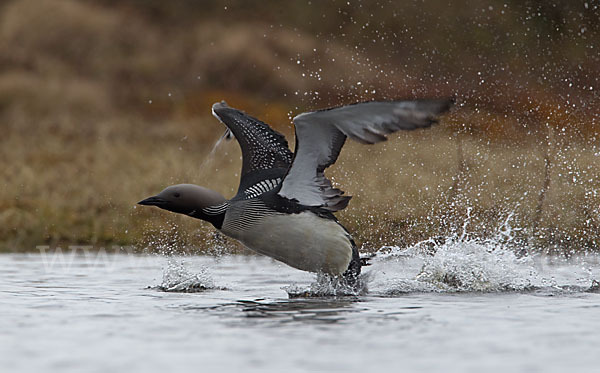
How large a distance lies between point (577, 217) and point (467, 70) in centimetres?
1072

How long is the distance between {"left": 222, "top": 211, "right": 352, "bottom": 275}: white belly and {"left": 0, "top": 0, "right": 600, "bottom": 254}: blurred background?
3147mm

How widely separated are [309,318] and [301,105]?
16.3 metres

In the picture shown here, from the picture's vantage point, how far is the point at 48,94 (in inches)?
814

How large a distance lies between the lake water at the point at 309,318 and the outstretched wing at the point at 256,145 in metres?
1.04

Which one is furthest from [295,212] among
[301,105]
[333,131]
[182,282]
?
[301,105]

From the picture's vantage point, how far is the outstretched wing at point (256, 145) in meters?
7.98

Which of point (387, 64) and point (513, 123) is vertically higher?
point (387, 64)

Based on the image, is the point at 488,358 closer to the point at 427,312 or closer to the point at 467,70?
the point at 427,312

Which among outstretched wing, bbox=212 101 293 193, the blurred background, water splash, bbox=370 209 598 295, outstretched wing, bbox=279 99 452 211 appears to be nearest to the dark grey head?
outstretched wing, bbox=279 99 452 211

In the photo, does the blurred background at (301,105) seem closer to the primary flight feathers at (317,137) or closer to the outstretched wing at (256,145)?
the outstretched wing at (256,145)

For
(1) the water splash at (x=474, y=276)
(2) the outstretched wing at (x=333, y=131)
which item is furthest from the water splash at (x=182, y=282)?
(1) the water splash at (x=474, y=276)

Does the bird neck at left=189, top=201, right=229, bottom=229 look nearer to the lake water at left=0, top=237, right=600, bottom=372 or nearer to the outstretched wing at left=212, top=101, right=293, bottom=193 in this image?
the lake water at left=0, top=237, right=600, bottom=372

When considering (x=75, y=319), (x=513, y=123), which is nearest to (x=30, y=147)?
(x=513, y=123)

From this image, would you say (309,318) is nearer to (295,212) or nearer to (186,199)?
(295,212)
